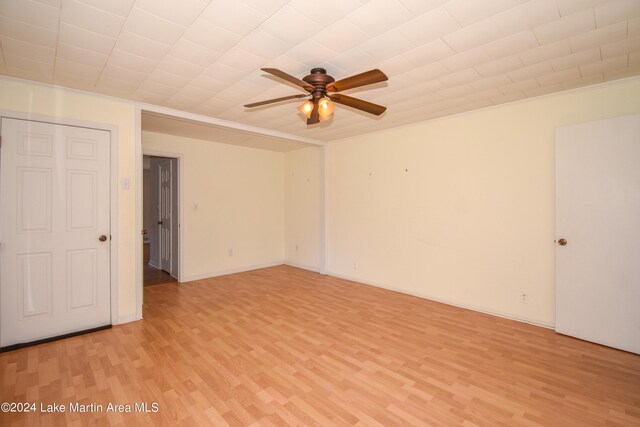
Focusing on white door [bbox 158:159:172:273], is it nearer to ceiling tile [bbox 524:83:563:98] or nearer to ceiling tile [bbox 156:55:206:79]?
ceiling tile [bbox 156:55:206:79]

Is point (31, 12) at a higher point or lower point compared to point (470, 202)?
higher

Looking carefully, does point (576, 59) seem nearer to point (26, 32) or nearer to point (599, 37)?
point (599, 37)

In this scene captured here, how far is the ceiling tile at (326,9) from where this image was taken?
1.78m

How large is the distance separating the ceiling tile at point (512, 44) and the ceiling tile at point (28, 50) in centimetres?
361

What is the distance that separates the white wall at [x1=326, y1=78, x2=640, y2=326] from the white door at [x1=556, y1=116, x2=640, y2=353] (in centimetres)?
15

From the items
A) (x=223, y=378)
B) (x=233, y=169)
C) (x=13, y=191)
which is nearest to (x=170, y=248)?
(x=233, y=169)

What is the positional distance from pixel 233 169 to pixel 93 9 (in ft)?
13.5

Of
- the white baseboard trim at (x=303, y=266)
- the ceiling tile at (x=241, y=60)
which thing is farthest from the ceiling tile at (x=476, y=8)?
the white baseboard trim at (x=303, y=266)

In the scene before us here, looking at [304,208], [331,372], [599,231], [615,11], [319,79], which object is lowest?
[331,372]

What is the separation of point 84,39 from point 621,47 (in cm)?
427

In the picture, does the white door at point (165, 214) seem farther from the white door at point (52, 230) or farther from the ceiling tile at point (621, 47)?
the ceiling tile at point (621, 47)

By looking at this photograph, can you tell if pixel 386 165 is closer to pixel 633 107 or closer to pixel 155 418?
pixel 633 107

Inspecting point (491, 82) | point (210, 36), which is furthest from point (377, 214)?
point (210, 36)

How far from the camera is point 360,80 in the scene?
214 centimetres
